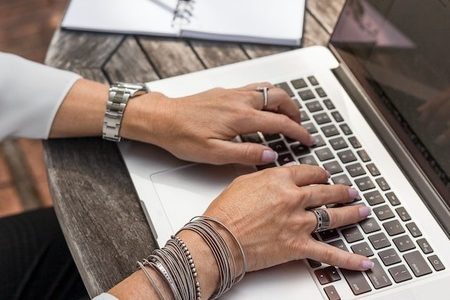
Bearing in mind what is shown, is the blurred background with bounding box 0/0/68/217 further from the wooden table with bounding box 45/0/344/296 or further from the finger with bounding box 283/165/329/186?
the finger with bounding box 283/165/329/186

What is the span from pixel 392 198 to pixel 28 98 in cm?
49

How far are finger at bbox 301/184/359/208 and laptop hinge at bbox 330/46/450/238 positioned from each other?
10cm

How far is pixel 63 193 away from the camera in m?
0.77

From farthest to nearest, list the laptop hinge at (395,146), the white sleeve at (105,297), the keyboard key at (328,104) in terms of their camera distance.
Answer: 1. the keyboard key at (328,104)
2. the laptop hinge at (395,146)
3. the white sleeve at (105,297)

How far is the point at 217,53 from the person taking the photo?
93 cm

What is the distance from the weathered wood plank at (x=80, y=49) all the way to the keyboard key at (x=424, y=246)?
513 millimetres

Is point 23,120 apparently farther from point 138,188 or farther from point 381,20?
point 381,20

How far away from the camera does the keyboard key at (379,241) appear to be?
71 centimetres

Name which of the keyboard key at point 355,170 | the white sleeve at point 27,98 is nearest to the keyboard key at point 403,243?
the keyboard key at point 355,170

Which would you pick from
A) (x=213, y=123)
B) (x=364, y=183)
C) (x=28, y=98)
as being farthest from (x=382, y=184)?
(x=28, y=98)

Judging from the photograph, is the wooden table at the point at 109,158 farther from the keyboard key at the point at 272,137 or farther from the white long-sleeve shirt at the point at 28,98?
the keyboard key at the point at 272,137

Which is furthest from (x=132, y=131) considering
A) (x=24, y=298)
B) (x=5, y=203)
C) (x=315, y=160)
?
(x=5, y=203)

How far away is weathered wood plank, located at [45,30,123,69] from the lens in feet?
2.99

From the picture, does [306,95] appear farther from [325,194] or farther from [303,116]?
[325,194]
